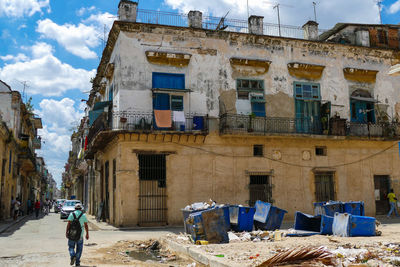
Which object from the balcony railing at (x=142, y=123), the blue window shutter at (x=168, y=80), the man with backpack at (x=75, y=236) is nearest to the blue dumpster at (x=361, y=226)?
the man with backpack at (x=75, y=236)

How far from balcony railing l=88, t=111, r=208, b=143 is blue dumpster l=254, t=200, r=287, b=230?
18.8 feet

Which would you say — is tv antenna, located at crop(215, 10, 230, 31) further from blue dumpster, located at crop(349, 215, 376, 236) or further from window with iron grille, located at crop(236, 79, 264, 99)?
blue dumpster, located at crop(349, 215, 376, 236)

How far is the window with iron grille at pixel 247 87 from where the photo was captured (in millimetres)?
20047

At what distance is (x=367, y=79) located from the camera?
2281 centimetres

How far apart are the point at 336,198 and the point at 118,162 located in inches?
463

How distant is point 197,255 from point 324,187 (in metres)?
13.7

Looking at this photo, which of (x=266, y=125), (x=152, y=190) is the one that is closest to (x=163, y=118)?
(x=152, y=190)

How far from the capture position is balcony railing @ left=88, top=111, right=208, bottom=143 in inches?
700

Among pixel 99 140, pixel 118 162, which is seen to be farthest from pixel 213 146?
pixel 99 140

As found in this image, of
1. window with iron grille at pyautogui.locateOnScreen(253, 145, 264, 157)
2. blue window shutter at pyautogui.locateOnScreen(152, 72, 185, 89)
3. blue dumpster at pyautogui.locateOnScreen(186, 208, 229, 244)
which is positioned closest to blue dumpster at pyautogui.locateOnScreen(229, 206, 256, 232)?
blue dumpster at pyautogui.locateOnScreen(186, 208, 229, 244)

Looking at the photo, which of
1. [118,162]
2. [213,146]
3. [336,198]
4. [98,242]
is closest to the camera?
[98,242]

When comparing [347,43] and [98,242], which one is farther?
[347,43]

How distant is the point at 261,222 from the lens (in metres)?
13.6

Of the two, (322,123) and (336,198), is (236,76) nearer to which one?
(322,123)
